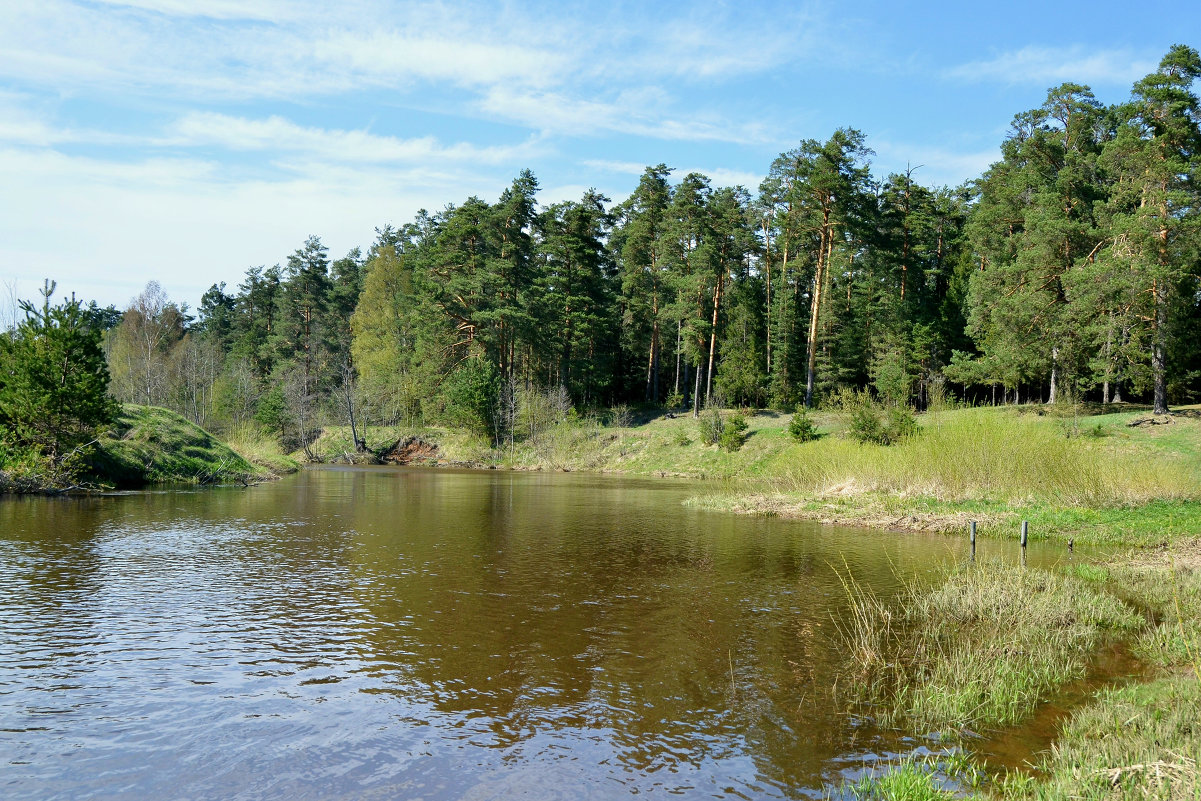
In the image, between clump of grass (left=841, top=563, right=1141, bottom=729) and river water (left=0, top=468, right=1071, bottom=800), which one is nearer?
river water (left=0, top=468, right=1071, bottom=800)

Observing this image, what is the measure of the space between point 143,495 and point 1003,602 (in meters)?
32.8

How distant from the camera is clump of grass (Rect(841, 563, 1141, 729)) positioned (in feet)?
30.7

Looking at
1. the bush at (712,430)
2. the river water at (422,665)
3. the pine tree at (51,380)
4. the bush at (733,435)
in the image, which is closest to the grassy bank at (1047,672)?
the river water at (422,665)

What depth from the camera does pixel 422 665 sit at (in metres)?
11.0

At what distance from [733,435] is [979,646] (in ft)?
142

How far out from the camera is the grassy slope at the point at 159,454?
34.6 meters

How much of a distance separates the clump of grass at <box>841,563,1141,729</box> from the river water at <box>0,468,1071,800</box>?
67 cm

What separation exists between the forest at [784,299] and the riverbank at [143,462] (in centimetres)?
2603

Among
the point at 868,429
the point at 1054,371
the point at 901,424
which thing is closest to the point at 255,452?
the point at 868,429

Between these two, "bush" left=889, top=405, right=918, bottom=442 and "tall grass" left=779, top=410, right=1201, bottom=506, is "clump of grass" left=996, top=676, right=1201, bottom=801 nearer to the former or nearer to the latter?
"tall grass" left=779, top=410, right=1201, bottom=506

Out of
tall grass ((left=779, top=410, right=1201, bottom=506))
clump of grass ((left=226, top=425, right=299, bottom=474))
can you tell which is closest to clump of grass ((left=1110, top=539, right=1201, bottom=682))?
tall grass ((left=779, top=410, right=1201, bottom=506))

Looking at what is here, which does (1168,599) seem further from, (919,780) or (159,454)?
(159,454)

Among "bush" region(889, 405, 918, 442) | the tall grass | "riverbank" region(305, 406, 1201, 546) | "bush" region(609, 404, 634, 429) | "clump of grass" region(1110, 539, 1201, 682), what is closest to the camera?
"clump of grass" region(1110, 539, 1201, 682)

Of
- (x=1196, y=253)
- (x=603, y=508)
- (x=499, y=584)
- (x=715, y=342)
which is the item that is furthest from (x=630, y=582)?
(x=715, y=342)
